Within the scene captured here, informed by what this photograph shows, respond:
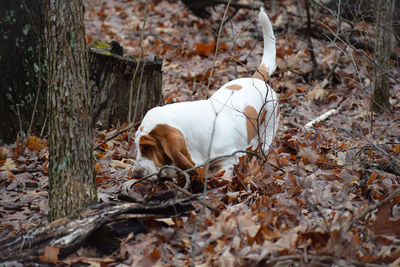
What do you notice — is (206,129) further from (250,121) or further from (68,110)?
(68,110)

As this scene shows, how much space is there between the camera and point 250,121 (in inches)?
155

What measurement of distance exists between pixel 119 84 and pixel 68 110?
8.58 feet

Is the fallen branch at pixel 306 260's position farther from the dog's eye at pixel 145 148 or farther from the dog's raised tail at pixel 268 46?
the dog's raised tail at pixel 268 46

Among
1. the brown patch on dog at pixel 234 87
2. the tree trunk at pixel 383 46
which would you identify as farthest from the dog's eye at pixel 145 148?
the tree trunk at pixel 383 46

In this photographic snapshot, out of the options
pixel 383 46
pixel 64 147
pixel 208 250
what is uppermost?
pixel 383 46

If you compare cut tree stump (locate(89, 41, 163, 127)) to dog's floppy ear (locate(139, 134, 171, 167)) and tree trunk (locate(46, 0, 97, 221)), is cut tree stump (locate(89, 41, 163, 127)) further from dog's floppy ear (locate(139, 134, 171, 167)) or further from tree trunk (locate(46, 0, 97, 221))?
tree trunk (locate(46, 0, 97, 221))

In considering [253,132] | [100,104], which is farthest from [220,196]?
[100,104]

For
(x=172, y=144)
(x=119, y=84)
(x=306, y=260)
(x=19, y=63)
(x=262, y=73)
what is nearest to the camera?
(x=306, y=260)

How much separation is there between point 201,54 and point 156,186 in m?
5.30

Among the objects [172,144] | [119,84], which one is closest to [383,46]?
[119,84]

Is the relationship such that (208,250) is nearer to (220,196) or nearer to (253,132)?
(220,196)

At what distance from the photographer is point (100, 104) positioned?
5133 millimetres

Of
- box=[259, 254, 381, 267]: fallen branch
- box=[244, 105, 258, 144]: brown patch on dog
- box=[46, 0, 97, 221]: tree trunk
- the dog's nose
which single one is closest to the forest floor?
box=[259, 254, 381, 267]: fallen branch

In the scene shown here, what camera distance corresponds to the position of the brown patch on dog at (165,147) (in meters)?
3.28
